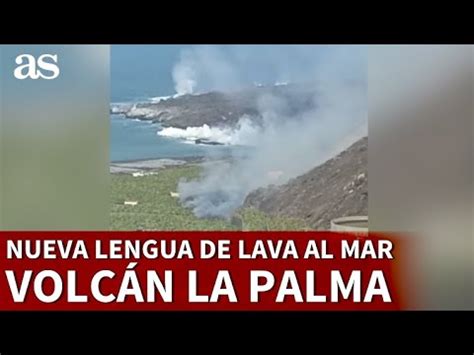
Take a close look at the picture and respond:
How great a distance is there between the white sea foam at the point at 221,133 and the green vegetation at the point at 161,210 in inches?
6.4

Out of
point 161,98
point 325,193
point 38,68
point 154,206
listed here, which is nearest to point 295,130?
point 325,193

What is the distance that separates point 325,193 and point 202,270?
74 centimetres

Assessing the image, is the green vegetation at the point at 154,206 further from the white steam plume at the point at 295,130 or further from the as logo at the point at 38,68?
the as logo at the point at 38,68

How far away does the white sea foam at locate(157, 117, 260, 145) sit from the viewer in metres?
3.48

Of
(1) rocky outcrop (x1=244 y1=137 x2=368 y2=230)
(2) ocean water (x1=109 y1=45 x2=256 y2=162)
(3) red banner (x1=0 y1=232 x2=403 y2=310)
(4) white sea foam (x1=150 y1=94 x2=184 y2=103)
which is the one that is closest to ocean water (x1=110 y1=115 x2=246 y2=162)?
(2) ocean water (x1=109 y1=45 x2=256 y2=162)

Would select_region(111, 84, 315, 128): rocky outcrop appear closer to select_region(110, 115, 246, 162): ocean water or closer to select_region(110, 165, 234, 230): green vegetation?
select_region(110, 115, 246, 162): ocean water

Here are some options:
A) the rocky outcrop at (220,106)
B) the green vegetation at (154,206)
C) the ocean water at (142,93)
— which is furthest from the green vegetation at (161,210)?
the rocky outcrop at (220,106)

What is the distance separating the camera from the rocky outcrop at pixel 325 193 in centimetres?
347

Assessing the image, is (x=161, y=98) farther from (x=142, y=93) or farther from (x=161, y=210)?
(x=161, y=210)

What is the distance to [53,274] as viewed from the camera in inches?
139

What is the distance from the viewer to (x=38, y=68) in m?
3.48

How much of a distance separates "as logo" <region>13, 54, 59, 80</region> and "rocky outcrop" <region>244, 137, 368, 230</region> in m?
1.18

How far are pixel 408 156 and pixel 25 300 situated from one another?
209 centimetres
